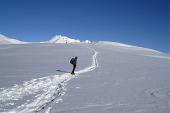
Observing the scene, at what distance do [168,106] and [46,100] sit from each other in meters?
A: 4.68

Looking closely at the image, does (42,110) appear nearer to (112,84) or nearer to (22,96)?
(22,96)

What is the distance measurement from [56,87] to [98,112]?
5.42 meters

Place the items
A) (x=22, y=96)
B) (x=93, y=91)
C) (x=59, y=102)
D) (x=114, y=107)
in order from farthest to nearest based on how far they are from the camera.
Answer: (x=93, y=91) → (x=22, y=96) → (x=59, y=102) → (x=114, y=107)

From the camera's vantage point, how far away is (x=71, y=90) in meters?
14.3

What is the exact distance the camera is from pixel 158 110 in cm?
966

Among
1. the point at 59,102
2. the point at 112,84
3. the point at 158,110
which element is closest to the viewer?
the point at 158,110

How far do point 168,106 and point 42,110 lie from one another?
172 inches

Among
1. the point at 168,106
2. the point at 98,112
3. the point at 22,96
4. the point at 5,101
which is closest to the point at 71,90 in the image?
the point at 22,96

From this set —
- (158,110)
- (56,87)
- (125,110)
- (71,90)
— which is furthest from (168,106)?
(56,87)

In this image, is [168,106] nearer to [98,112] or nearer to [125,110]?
[125,110]

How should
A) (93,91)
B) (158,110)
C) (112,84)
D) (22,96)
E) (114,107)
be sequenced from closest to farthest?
(158,110), (114,107), (22,96), (93,91), (112,84)

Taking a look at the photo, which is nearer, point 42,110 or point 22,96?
point 42,110

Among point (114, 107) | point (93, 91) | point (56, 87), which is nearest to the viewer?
point (114, 107)

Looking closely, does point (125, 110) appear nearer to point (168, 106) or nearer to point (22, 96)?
point (168, 106)
